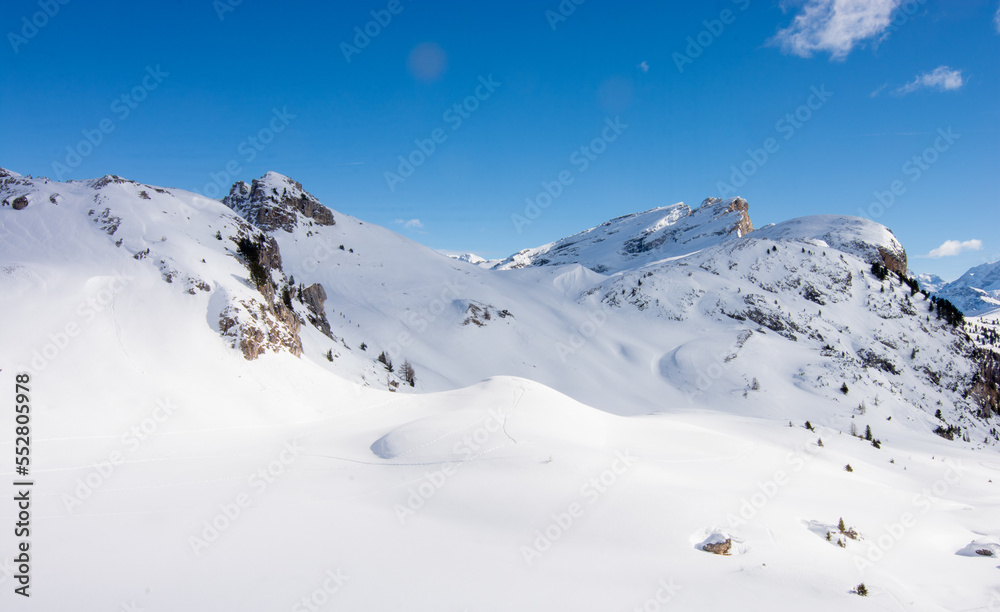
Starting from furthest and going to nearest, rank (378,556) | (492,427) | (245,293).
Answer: (245,293) < (492,427) < (378,556)

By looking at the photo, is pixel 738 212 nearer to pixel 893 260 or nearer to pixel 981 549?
pixel 893 260

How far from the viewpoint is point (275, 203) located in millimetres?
60406

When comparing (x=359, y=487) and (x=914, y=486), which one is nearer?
(x=359, y=487)

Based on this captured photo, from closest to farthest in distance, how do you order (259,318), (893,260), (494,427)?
(494,427) → (259,318) → (893,260)

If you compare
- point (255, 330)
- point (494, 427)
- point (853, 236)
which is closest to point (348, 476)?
point (494, 427)

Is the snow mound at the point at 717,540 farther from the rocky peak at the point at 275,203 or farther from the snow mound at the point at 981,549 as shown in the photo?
the rocky peak at the point at 275,203

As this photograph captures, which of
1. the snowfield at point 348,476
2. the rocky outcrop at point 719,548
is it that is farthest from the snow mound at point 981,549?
the rocky outcrop at point 719,548

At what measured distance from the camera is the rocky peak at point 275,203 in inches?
2299

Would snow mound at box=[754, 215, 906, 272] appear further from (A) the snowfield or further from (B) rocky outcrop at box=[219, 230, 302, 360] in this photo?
(B) rocky outcrop at box=[219, 230, 302, 360]

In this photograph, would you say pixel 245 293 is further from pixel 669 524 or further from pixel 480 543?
pixel 669 524

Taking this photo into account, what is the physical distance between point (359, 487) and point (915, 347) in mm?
74772

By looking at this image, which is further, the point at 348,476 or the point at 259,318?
the point at 259,318

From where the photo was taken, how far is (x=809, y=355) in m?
51.1

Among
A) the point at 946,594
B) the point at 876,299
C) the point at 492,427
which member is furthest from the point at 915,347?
the point at 492,427
